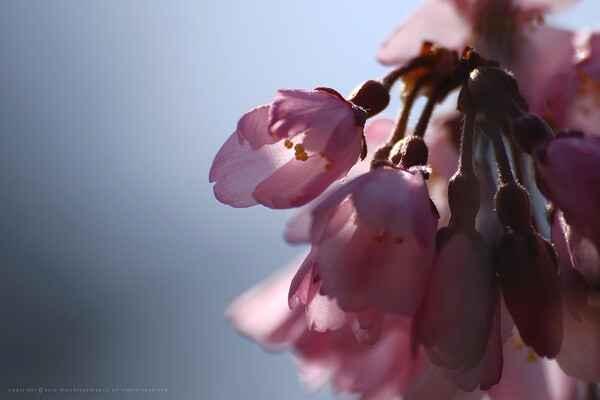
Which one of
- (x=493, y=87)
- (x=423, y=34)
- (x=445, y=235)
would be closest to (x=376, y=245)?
(x=445, y=235)

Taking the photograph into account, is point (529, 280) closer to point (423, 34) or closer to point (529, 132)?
point (529, 132)

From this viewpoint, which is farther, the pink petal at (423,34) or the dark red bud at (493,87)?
the pink petal at (423,34)

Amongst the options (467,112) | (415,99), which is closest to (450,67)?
(415,99)

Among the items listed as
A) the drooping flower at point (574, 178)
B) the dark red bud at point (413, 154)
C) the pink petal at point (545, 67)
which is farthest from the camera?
the pink petal at point (545, 67)

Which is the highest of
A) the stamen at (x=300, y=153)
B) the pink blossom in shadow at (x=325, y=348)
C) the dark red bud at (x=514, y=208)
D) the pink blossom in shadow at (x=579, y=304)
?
→ the stamen at (x=300, y=153)

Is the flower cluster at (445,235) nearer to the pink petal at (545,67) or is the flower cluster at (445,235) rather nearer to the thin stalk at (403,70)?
the thin stalk at (403,70)

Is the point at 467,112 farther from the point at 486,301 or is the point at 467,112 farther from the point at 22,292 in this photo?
the point at 22,292

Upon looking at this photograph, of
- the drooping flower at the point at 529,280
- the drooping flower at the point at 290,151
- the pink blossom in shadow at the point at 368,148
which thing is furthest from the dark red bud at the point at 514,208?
the pink blossom in shadow at the point at 368,148
